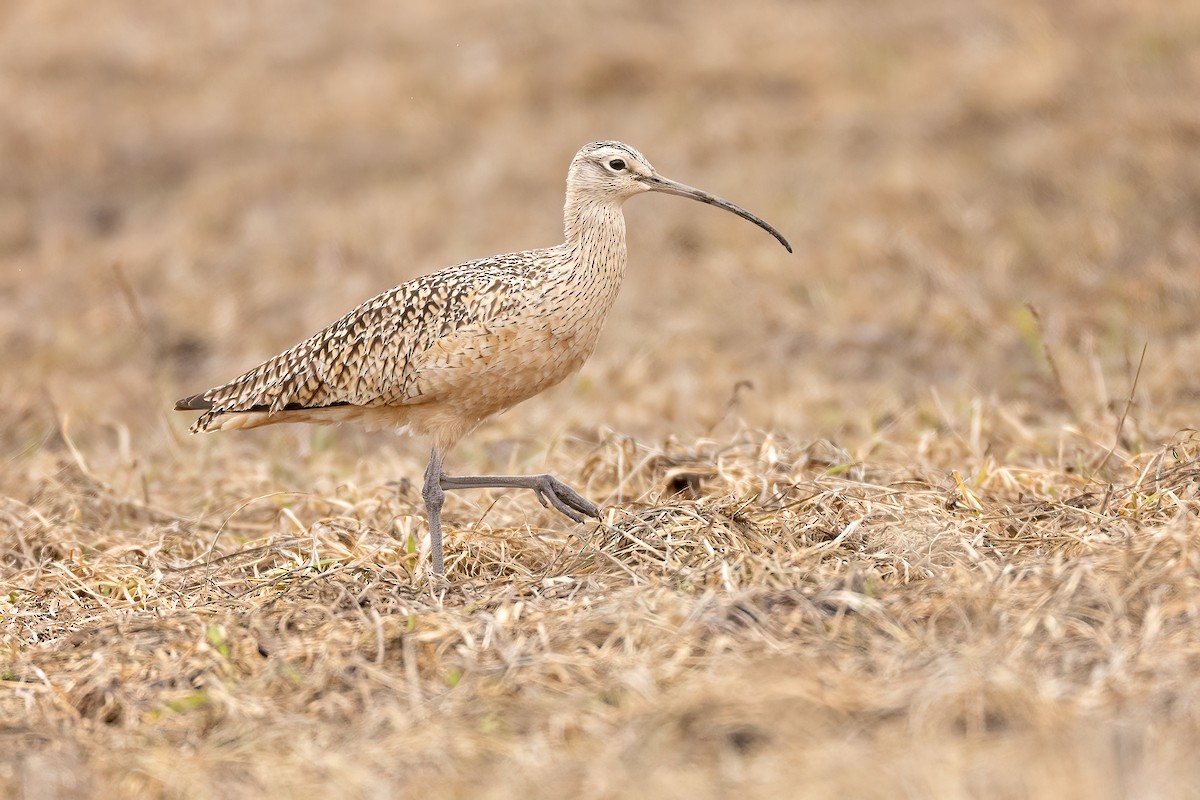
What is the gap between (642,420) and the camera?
8.81 m

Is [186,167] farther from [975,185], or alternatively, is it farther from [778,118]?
[975,185]

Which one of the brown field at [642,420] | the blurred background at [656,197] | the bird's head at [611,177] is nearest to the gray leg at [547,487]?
the brown field at [642,420]

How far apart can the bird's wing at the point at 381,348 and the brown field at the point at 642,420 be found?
51 cm

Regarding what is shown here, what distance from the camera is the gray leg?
6.05 metres

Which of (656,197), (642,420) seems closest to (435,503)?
(642,420)

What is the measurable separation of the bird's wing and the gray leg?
385mm

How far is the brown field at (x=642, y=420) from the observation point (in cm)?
408

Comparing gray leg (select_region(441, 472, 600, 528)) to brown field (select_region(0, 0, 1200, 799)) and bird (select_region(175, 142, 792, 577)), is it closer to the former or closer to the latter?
bird (select_region(175, 142, 792, 577))

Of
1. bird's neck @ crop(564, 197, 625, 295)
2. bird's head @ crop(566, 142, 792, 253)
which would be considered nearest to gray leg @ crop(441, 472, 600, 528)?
bird's neck @ crop(564, 197, 625, 295)

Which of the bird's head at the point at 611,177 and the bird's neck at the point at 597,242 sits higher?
the bird's head at the point at 611,177

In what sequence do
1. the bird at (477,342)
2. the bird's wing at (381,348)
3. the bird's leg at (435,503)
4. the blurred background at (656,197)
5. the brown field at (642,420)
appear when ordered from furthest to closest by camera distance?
the blurred background at (656,197) → the bird's wing at (381,348) → the bird at (477,342) → the bird's leg at (435,503) → the brown field at (642,420)

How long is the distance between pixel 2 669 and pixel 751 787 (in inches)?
108

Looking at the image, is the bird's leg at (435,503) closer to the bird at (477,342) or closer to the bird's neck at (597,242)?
the bird at (477,342)

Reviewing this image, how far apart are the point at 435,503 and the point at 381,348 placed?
2.32 ft
